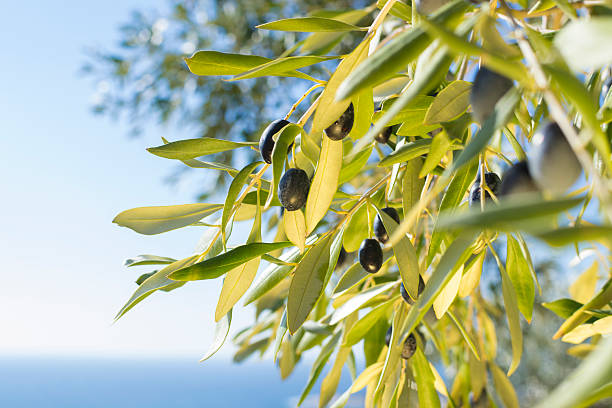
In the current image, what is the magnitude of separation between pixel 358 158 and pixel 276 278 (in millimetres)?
164

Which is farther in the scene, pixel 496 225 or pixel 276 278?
pixel 276 278

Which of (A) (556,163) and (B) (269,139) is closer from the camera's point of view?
(A) (556,163)

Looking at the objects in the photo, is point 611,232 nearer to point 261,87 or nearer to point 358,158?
point 358,158

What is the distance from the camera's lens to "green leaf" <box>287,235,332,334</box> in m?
0.41

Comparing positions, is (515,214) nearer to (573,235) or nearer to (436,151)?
(573,235)

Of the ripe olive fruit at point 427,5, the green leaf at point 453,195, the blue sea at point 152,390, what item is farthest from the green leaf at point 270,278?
the blue sea at point 152,390

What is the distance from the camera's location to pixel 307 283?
0.44 meters

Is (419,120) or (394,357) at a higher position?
(419,120)

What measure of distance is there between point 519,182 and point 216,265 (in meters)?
0.23

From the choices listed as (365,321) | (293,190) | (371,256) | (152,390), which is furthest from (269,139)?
(152,390)

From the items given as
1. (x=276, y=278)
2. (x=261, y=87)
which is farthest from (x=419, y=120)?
(x=261, y=87)

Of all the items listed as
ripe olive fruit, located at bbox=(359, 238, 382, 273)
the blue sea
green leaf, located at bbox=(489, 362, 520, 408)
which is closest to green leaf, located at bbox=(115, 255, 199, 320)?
ripe olive fruit, located at bbox=(359, 238, 382, 273)

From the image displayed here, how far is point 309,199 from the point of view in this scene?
1.41 feet

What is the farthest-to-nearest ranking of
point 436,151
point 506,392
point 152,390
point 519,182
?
point 152,390 < point 506,392 < point 436,151 < point 519,182
